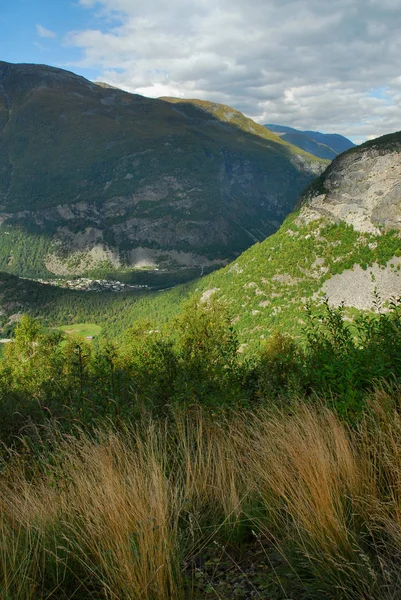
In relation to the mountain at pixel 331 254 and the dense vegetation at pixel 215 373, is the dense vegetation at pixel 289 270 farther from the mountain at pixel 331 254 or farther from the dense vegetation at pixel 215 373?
the dense vegetation at pixel 215 373

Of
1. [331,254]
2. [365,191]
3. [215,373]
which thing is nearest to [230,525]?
[215,373]

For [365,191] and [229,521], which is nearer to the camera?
[229,521]

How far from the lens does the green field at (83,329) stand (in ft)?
437

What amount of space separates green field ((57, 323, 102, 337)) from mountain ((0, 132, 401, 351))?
175ft

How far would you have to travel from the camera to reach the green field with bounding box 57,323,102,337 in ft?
437

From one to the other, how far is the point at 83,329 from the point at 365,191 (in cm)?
9810

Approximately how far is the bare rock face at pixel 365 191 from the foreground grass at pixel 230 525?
81.0 metres

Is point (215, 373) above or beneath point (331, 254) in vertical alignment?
beneath

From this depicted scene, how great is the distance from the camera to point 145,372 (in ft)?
54.4

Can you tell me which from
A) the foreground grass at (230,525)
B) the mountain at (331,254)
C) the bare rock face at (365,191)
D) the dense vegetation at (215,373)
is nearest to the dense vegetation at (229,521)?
the foreground grass at (230,525)

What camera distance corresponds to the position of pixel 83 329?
455ft

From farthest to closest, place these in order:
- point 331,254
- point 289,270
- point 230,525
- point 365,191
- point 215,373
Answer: point 365,191 < point 289,270 < point 331,254 < point 215,373 < point 230,525

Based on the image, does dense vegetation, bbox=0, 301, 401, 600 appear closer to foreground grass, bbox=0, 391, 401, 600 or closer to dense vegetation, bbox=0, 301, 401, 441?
foreground grass, bbox=0, 391, 401, 600

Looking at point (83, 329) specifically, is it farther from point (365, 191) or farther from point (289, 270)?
point (365, 191)
